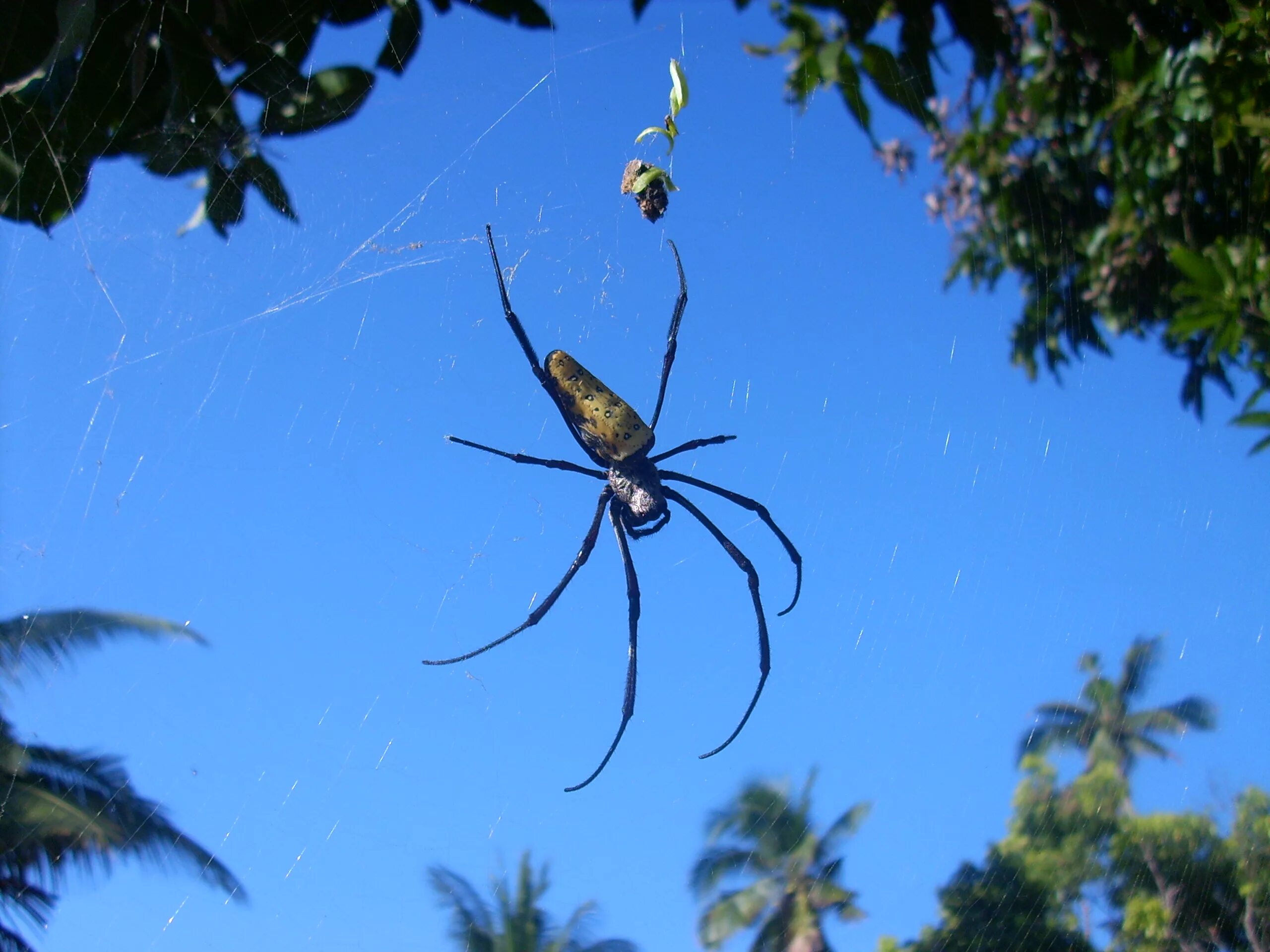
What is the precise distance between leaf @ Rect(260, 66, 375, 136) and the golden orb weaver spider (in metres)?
0.70

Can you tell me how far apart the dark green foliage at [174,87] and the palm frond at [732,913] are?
3.24m

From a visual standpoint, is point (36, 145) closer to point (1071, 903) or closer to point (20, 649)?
point (20, 649)

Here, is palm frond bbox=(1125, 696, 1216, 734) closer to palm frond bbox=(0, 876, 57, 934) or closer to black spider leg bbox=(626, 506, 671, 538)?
black spider leg bbox=(626, 506, 671, 538)

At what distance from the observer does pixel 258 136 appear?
212cm

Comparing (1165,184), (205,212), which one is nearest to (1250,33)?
(1165,184)

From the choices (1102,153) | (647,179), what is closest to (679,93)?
(647,179)

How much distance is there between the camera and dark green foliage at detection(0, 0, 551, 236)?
1.81 metres

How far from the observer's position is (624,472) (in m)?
3.30

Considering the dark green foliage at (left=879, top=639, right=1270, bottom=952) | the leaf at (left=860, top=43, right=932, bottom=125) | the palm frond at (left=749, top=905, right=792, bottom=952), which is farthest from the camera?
the palm frond at (left=749, top=905, right=792, bottom=952)

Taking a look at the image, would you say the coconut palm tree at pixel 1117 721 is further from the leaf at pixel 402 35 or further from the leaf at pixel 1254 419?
the leaf at pixel 402 35

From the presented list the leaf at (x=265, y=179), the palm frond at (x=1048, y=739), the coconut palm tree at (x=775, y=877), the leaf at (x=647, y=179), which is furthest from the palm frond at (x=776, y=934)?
the leaf at (x=265, y=179)

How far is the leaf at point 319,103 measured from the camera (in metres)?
2.09

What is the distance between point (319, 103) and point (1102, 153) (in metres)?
3.53

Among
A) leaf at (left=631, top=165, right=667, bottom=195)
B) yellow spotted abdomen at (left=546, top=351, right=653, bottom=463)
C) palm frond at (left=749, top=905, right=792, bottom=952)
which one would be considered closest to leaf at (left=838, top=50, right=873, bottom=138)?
leaf at (left=631, top=165, right=667, bottom=195)
